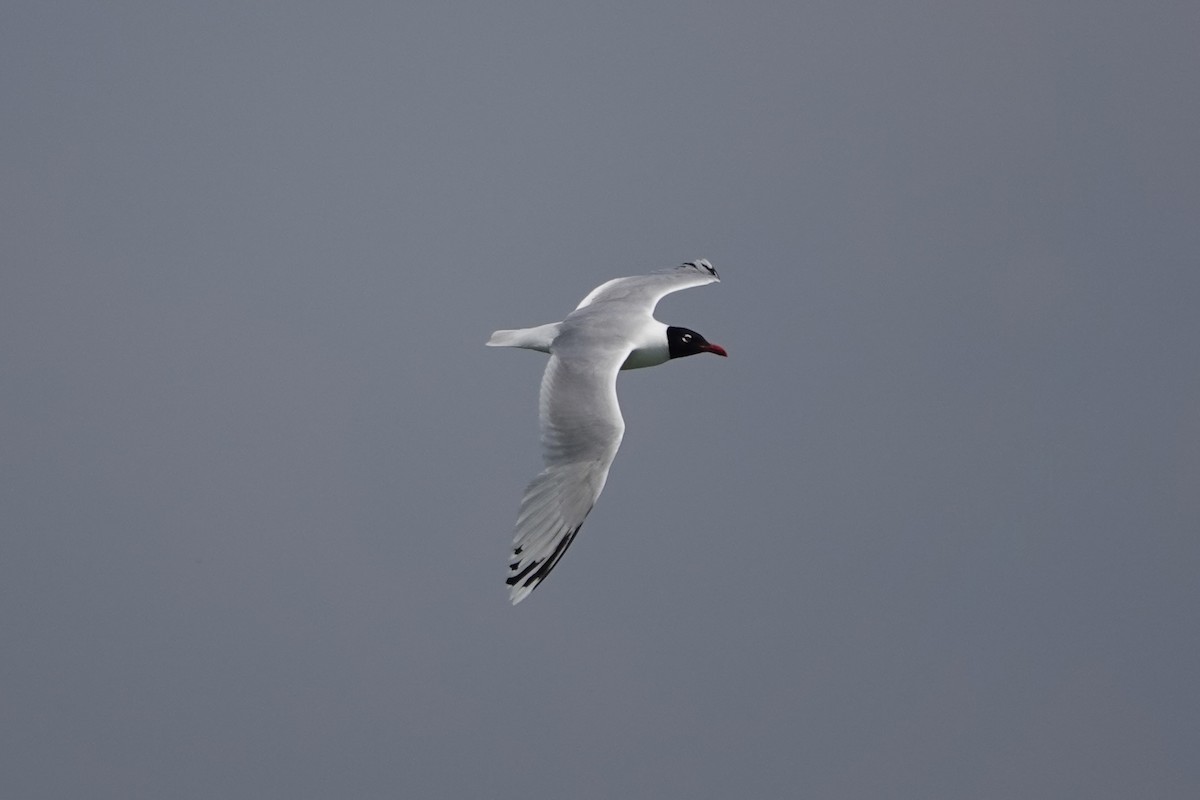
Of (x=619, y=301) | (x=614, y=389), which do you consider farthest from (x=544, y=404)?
(x=619, y=301)

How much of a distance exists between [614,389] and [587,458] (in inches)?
25.6

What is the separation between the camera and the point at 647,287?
14695mm

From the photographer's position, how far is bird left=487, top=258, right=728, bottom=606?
1116 cm

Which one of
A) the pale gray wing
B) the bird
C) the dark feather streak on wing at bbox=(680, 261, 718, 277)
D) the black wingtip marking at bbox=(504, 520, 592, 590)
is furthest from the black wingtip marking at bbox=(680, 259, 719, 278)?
the black wingtip marking at bbox=(504, 520, 592, 590)

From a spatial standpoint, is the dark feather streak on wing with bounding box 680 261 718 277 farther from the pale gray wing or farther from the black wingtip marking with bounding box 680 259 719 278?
the pale gray wing

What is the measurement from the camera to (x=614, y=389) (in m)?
11.9

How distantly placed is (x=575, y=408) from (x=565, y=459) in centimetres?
46

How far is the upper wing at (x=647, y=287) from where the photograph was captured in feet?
46.7

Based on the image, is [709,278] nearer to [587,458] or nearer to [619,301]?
[619,301]

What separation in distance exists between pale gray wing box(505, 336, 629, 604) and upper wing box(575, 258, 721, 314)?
→ 6.38 feet

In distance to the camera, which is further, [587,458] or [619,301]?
[619,301]

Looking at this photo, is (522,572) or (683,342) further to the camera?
Answer: (683,342)

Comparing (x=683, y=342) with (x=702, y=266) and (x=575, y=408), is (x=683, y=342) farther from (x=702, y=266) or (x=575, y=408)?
(x=702, y=266)

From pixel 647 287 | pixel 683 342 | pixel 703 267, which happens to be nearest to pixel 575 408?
pixel 683 342
